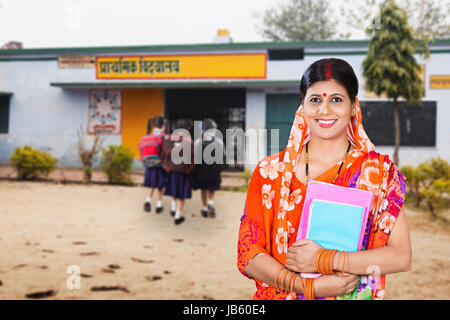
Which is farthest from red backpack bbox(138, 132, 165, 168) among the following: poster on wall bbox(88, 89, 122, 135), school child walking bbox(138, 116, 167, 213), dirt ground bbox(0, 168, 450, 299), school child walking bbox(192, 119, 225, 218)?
poster on wall bbox(88, 89, 122, 135)

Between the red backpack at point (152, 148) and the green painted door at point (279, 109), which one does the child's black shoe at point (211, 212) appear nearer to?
the red backpack at point (152, 148)

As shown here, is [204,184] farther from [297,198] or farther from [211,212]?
[297,198]

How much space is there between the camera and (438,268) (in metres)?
4.40

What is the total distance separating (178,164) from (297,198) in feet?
16.6

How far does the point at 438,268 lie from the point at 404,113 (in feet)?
26.8

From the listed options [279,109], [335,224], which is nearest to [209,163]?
[335,224]

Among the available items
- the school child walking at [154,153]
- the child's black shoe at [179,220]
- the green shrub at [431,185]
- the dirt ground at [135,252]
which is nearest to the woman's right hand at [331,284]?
the dirt ground at [135,252]

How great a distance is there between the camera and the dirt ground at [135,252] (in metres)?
3.71

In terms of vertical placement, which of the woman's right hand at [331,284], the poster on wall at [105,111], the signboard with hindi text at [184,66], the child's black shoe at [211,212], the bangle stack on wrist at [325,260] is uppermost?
the signboard with hindi text at [184,66]

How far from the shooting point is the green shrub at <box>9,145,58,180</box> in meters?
10.6

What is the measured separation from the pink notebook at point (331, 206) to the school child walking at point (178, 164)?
4.93 m

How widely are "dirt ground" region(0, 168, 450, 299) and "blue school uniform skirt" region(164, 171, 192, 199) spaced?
45 centimetres

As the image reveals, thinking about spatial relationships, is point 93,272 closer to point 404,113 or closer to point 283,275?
point 283,275

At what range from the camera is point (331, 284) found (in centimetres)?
107
